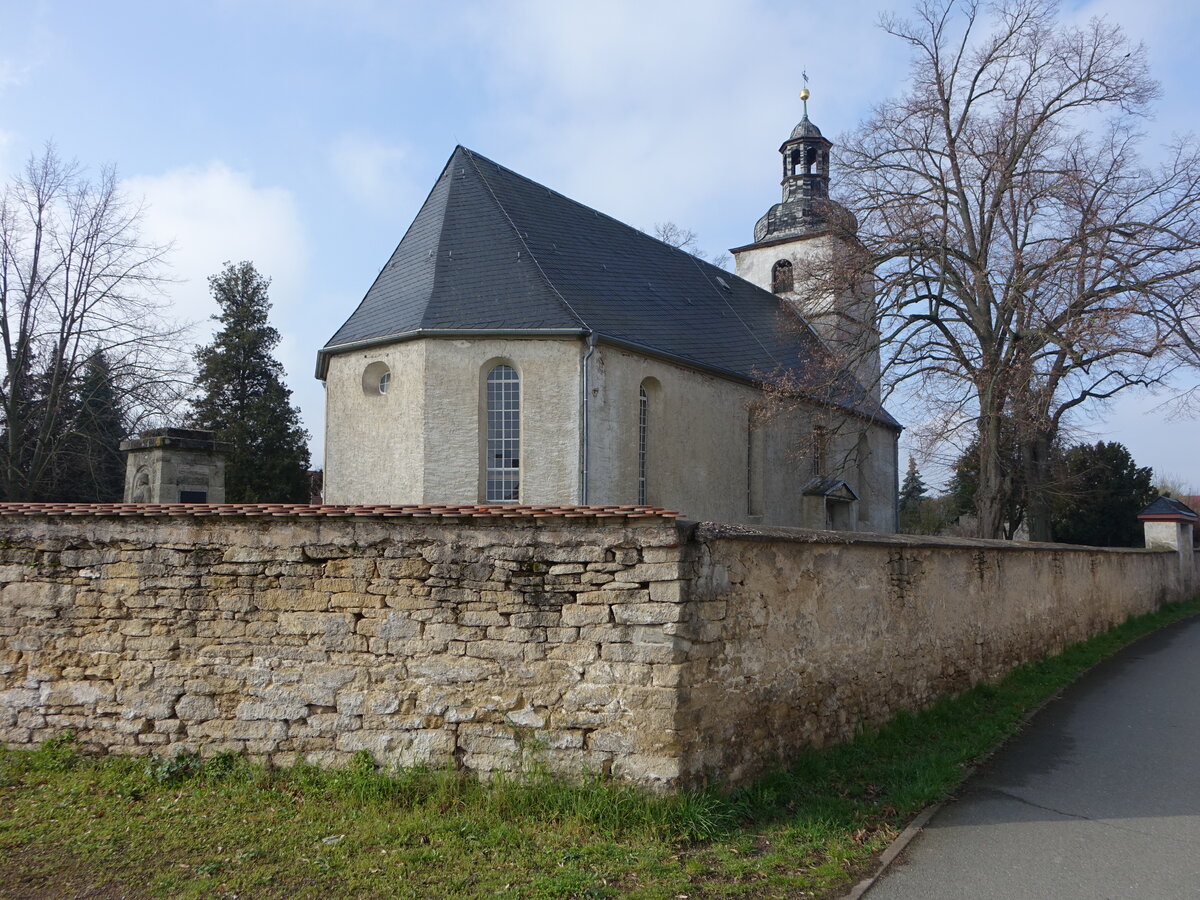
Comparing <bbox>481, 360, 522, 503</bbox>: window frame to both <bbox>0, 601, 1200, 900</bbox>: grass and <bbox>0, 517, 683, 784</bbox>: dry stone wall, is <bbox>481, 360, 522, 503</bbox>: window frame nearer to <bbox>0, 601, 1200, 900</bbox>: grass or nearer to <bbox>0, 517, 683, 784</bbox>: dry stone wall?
<bbox>0, 517, 683, 784</bbox>: dry stone wall

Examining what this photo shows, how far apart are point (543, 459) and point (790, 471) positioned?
25.9 ft

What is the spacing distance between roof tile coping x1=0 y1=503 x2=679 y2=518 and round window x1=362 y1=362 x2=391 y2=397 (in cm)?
810

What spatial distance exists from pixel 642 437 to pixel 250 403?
2018 centimetres

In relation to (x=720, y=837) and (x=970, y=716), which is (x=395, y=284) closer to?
(x=970, y=716)

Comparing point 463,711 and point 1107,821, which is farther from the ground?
point 463,711

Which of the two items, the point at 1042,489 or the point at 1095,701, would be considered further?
the point at 1042,489

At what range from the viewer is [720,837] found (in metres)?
5.61

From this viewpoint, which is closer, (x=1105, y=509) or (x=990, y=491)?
(x=990, y=491)

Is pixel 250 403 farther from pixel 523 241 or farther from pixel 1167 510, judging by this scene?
pixel 1167 510

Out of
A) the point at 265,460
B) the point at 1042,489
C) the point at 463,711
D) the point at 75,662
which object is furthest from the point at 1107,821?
the point at 265,460

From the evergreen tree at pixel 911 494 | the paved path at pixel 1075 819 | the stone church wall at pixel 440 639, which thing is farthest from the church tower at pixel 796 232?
the evergreen tree at pixel 911 494

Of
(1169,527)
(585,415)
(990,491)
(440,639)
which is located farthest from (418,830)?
(1169,527)

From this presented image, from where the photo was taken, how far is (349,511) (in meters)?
6.50

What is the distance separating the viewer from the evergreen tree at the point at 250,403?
3020 centimetres
